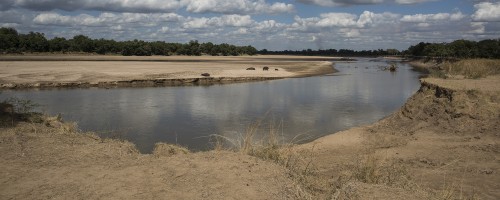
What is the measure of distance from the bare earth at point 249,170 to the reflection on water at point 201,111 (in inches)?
155

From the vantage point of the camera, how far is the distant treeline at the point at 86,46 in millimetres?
89750

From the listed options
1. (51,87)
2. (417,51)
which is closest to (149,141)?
(51,87)

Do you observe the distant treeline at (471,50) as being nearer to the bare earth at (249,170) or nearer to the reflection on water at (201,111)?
the reflection on water at (201,111)

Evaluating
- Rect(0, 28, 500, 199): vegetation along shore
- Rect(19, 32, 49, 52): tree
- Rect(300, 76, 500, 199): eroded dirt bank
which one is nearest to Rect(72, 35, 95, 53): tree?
Rect(19, 32, 49, 52): tree

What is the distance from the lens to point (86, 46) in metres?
100

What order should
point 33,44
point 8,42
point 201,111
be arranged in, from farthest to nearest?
point 33,44, point 8,42, point 201,111

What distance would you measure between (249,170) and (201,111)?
15.6 m

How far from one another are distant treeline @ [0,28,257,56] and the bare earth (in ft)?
295

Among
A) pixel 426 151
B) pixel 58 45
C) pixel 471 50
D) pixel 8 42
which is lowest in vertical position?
pixel 426 151

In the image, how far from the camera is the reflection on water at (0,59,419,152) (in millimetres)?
16453

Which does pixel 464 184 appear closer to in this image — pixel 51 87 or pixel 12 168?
pixel 12 168

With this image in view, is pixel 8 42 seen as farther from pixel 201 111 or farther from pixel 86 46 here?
pixel 201 111

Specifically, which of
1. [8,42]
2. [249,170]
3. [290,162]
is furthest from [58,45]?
[249,170]

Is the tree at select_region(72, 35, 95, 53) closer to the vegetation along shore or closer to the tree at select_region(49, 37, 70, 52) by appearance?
the tree at select_region(49, 37, 70, 52)
